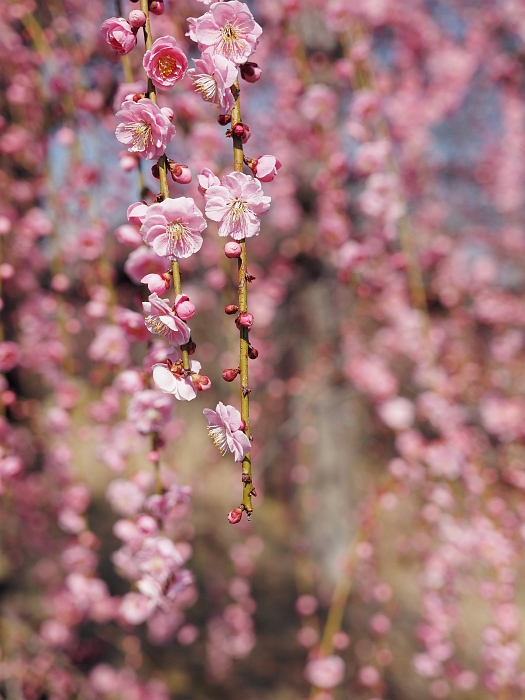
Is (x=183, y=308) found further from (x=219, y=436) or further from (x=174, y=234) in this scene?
(x=219, y=436)

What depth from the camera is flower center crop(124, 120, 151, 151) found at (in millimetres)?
758

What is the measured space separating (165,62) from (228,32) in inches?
4.6

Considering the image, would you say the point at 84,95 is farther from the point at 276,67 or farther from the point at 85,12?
the point at 276,67

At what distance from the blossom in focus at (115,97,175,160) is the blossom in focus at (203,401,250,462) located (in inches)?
15.4

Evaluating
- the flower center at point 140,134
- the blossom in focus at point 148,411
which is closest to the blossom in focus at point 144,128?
the flower center at point 140,134

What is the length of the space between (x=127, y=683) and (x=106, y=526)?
291cm

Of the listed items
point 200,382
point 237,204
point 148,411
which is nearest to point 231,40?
point 237,204

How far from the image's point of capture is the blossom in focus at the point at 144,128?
72 centimetres

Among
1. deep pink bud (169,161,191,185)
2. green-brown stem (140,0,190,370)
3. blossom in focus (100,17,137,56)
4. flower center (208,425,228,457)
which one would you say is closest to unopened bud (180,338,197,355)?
green-brown stem (140,0,190,370)

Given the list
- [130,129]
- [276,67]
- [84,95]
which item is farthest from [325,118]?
[276,67]

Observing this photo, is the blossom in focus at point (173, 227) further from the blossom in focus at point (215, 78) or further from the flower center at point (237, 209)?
the blossom in focus at point (215, 78)

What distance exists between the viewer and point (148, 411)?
3.51ft

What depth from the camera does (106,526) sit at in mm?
5566

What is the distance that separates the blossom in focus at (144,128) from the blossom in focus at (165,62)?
37mm
